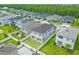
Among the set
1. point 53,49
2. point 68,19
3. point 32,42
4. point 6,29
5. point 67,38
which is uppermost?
point 68,19

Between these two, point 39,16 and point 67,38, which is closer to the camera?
point 67,38

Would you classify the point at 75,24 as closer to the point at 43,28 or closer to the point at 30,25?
the point at 43,28

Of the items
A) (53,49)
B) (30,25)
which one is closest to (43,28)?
(30,25)

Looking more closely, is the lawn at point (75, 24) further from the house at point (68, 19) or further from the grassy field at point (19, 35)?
the grassy field at point (19, 35)

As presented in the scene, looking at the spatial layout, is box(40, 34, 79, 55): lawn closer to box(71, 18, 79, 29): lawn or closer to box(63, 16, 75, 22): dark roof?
box(71, 18, 79, 29): lawn

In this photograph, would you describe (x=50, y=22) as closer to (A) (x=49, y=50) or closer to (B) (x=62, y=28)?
(B) (x=62, y=28)

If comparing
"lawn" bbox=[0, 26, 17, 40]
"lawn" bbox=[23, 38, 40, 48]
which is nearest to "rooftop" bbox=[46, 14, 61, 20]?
"lawn" bbox=[23, 38, 40, 48]
